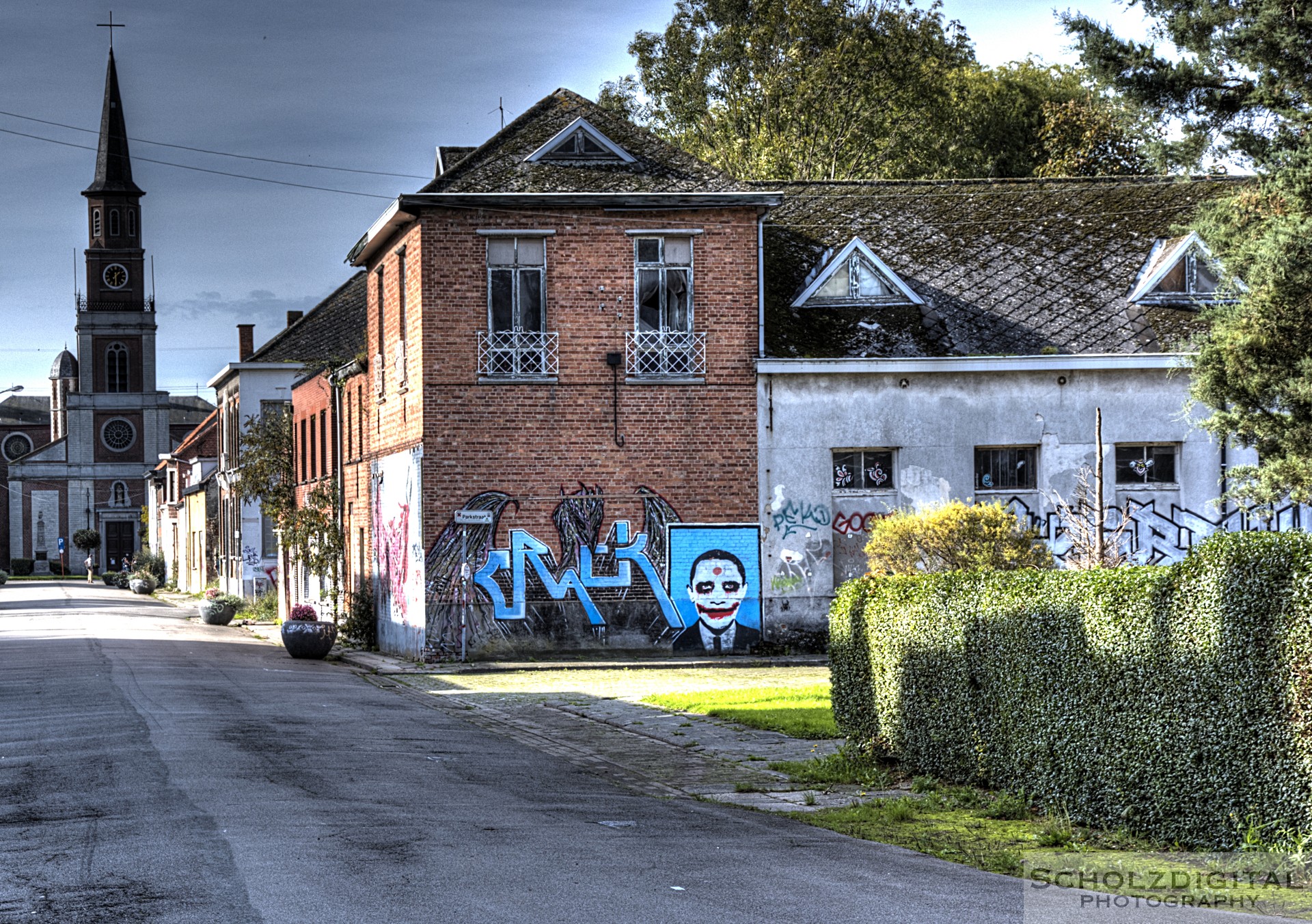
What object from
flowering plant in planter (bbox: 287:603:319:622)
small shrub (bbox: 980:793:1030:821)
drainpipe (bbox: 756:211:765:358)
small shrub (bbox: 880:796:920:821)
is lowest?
small shrub (bbox: 880:796:920:821)

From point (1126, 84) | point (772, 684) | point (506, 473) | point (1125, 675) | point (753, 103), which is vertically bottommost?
point (772, 684)

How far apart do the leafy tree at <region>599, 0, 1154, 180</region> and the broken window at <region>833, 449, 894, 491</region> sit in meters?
14.9

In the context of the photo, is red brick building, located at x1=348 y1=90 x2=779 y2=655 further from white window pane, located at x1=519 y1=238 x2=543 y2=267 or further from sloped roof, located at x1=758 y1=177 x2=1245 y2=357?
sloped roof, located at x1=758 y1=177 x2=1245 y2=357

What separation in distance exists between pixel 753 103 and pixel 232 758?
3058 cm

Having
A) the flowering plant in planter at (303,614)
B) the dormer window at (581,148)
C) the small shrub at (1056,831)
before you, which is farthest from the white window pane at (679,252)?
the small shrub at (1056,831)

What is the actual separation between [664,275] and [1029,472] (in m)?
7.22

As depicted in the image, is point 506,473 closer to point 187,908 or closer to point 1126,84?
point 1126,84

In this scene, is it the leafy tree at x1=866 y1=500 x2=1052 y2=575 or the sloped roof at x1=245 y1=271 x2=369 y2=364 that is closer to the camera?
the leafy tree at x1=866 y1=500 x2=1052 y2=575

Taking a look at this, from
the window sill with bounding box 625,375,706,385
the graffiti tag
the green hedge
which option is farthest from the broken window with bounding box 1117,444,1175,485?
the green hedge

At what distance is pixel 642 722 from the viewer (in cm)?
1590

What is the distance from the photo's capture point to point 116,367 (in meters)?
96.1

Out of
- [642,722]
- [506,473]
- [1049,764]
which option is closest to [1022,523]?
[506,473]

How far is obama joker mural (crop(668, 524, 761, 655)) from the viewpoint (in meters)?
24.3

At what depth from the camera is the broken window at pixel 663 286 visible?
24.7 meters
